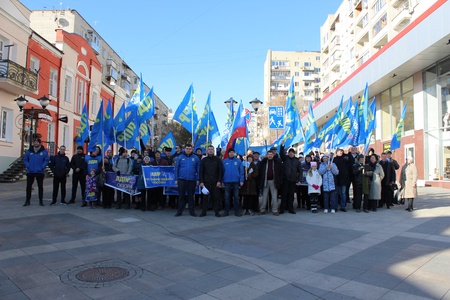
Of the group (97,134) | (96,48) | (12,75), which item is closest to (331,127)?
(97,134)

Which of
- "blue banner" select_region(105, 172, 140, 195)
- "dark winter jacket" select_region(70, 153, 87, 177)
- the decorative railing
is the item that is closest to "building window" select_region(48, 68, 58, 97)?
the decorative railing

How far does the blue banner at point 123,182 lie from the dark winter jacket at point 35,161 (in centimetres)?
203

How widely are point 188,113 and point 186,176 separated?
2.84 meters

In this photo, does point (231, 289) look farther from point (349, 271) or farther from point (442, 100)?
point (442, 100)

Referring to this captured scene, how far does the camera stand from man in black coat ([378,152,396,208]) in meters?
11.2

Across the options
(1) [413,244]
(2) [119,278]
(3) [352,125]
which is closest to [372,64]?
(3) [352,125]

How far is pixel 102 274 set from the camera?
4480 millimetres

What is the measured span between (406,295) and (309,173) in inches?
265

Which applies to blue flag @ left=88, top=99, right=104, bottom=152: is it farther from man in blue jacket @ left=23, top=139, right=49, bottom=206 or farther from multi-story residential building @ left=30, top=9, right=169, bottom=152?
multi-story residential building @ left=30, top=9, right=169, bottom=152

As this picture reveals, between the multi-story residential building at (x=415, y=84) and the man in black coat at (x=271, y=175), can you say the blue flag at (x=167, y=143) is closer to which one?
the man in black coat at (x=271, y=175)

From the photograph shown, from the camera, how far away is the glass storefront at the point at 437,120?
63.6 feet

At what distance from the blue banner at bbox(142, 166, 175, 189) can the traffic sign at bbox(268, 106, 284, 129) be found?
740 centimetres

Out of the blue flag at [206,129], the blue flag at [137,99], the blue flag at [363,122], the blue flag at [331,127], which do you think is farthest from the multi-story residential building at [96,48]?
the blue flag at [363,122]

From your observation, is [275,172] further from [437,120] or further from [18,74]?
[18,74]
